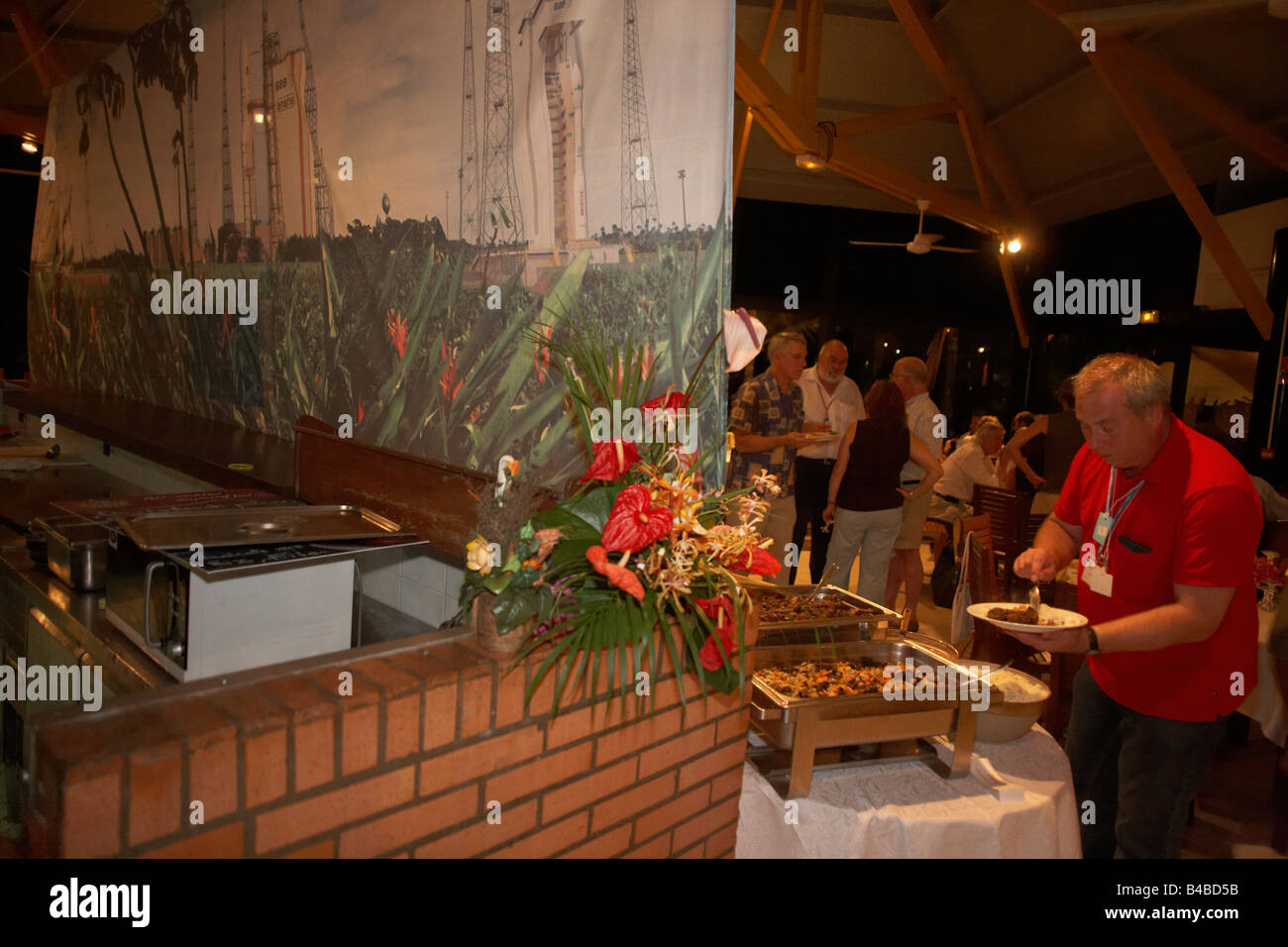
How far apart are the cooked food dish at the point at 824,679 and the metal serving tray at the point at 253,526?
1.06 metres

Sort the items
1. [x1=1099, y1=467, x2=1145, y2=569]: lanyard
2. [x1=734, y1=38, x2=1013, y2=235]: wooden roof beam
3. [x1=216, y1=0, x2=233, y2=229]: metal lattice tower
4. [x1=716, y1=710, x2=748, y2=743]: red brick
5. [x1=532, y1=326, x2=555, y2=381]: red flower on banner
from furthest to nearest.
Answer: [x1=734, y1=38, x2=1013, y2=235]: wooden roof beam, [x1=216, y1=0, x2=233, y2=229]: metal lattice tower, [x1=532, y1=326, x2=555, y2=381]: red flower on banner, [x1=1099, y1=467, x2=1145, y2=569]: lanyard, [x1=716, y1=710, x2=748, y2=743]: red brick

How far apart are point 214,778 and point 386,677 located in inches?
10.9

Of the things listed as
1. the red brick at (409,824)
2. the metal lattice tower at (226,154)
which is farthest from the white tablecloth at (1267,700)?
the metal lattice tower at (226,154)

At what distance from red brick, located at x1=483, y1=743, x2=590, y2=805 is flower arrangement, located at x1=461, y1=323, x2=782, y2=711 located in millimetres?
133

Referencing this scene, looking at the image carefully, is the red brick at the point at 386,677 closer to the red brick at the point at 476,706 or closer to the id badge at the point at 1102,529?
the red brick at the point at 476,706

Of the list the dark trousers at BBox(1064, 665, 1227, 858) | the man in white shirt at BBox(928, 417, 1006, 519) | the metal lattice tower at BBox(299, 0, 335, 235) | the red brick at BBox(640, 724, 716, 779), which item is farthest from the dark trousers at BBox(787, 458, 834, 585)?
the red brick at BBox(640, 724, 716, 779)

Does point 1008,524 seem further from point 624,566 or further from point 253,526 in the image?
point 253,526

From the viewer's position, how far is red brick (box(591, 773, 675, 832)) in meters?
1.54

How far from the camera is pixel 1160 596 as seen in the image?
6.69 ft

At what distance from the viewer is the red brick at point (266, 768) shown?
3.53ft

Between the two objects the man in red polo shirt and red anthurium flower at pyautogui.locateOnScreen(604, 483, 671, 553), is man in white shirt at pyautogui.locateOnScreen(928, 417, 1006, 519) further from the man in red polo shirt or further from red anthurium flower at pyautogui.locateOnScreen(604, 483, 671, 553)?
red anthurium flower at pyautogui.locateOnScreen(604, 483, 671, 553)

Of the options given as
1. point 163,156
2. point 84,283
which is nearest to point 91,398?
point 84,283
